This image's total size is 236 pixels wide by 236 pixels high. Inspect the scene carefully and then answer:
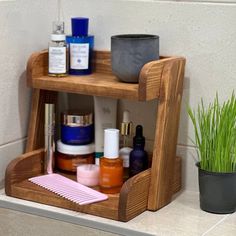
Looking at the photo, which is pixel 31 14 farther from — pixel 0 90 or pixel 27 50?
pixel 0 90

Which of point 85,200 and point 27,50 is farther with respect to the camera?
point 27,50

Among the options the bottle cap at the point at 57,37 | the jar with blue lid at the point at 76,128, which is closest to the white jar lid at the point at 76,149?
the jar with blue lid at the point at 76,128

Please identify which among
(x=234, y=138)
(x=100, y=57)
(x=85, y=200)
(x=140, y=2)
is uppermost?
(x=140, y=2)

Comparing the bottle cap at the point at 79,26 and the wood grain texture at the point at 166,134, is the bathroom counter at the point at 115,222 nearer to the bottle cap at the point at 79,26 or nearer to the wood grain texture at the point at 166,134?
the wood grain texture at the point at 166,134

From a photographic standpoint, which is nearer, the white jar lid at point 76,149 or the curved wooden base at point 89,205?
the curved wooden base at point 89,205

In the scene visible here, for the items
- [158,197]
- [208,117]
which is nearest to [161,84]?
[208,117]

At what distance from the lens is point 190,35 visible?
1168 millimetres

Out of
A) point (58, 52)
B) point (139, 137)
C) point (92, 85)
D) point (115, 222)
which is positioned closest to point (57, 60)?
point (58, 52)

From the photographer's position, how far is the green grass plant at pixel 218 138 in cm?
107

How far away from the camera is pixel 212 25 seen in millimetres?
1143

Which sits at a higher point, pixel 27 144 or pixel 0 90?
pixel 0 90

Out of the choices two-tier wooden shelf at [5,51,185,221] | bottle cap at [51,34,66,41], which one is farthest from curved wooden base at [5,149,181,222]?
bottle cap at [51,34,66,41]

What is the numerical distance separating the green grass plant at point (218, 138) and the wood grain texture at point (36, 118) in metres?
0.31

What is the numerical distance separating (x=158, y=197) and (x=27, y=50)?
1.32 ft
